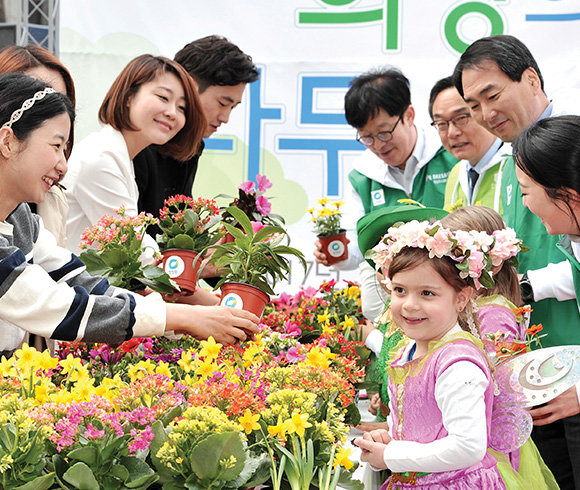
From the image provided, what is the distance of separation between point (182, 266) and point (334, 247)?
135 cm

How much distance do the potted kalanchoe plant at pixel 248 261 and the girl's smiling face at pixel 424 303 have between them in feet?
1.22

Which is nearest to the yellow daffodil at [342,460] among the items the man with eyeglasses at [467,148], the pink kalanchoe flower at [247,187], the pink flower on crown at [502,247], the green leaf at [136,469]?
the green leaf at [136,469]

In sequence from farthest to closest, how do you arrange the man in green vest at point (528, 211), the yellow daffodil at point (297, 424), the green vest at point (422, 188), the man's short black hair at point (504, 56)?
the green vest at point (422, 188) → the man's short black hair at point (504, 56) → the man in green vest at point (528, 211) → the yellow daffodil at point (297, 424)

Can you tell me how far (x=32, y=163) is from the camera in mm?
1796

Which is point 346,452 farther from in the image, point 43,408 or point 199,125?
point 199,125

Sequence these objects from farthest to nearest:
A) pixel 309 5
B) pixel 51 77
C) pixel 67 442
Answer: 1. pixel 309 5
2. pixel 51 77
3. pixel 67 442

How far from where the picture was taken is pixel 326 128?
5.05 meters

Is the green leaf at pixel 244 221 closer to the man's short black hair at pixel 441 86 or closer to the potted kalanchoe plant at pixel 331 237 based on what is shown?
the potted kalanchoe plant at pixel 331 237

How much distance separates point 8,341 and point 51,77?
1.03 meters

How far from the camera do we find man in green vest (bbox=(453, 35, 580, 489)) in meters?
2.31

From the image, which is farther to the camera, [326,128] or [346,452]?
[326,128]

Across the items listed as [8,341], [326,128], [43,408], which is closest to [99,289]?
[8,341]

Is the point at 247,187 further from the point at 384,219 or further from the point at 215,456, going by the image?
the point at 215,456

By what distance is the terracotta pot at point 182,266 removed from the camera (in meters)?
2.06
